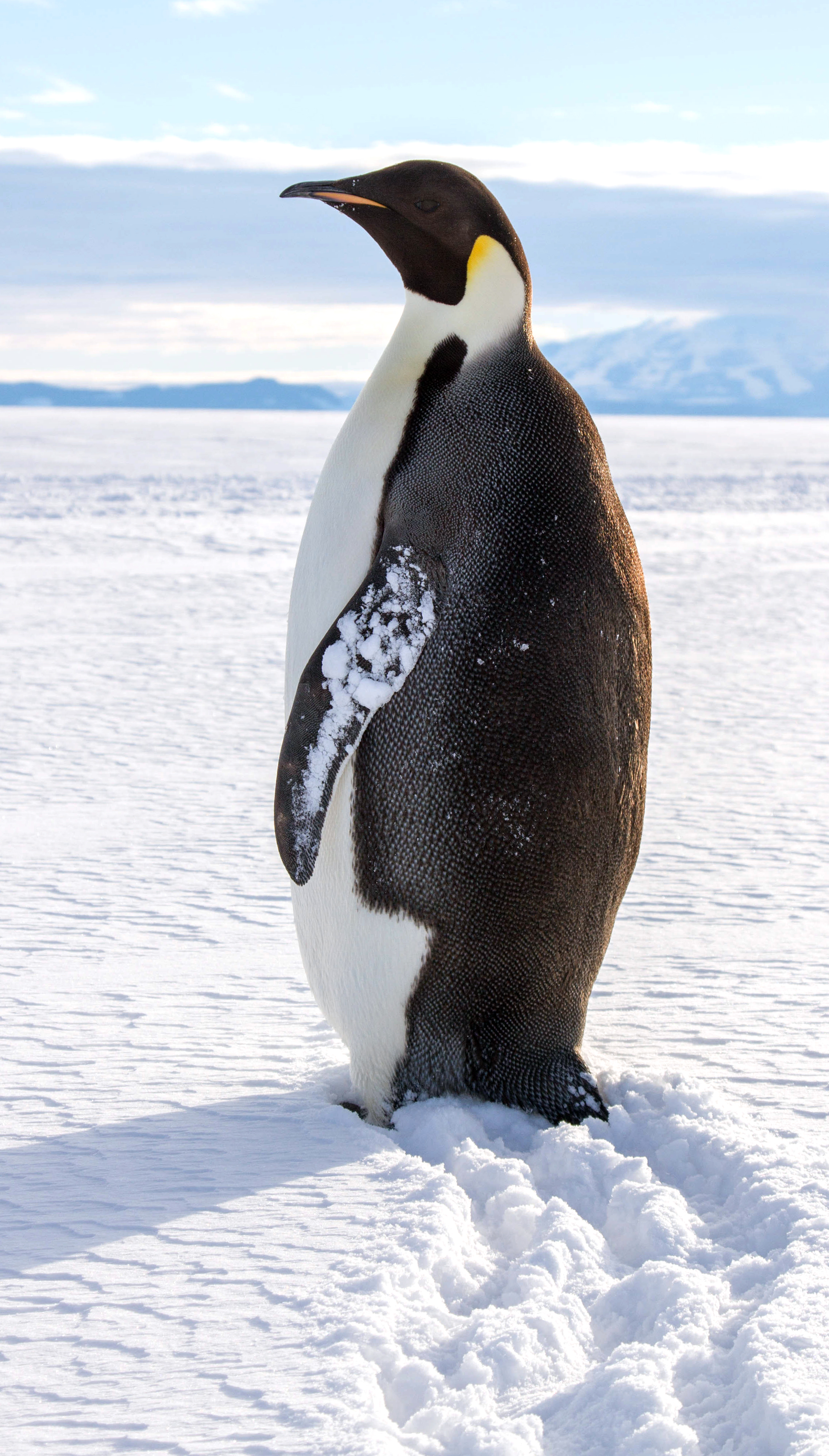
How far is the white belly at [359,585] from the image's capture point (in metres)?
2.13

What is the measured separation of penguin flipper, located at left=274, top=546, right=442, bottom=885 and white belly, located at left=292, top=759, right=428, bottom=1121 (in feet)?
0.32

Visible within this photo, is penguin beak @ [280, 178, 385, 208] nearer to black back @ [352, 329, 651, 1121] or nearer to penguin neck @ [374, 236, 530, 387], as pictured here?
penguin neck @ [374, 236, 530, 387]

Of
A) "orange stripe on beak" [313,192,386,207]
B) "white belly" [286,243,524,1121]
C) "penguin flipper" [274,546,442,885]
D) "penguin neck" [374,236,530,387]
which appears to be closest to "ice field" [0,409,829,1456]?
"white belly" [286,243,524,1121]

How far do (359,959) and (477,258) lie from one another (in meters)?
1.17

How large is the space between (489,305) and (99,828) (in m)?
2.27

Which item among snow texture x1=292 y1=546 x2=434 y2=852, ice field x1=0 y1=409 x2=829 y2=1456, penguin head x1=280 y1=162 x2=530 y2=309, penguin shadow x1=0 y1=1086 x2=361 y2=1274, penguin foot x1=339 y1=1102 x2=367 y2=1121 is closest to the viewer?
ice field x1=0 y1=409 x2=829 y2=1456

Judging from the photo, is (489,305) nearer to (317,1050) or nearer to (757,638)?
(317,1050)

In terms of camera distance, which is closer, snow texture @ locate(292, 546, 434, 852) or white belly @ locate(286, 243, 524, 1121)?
snow texture @ locate(292, 546, 434, 852)

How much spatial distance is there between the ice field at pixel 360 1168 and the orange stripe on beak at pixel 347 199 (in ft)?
4.91

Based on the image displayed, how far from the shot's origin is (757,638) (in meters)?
7.50

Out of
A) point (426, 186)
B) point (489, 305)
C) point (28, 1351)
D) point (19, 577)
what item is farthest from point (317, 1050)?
point (19, 577)

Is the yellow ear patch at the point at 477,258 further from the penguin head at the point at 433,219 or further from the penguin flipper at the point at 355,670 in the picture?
the penguin flipper at the point at 355,670

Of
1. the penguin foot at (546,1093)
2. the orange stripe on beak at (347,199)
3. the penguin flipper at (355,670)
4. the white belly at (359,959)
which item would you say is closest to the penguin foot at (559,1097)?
the penguin foot at (546,1093)

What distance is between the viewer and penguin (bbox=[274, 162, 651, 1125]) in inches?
80.6
